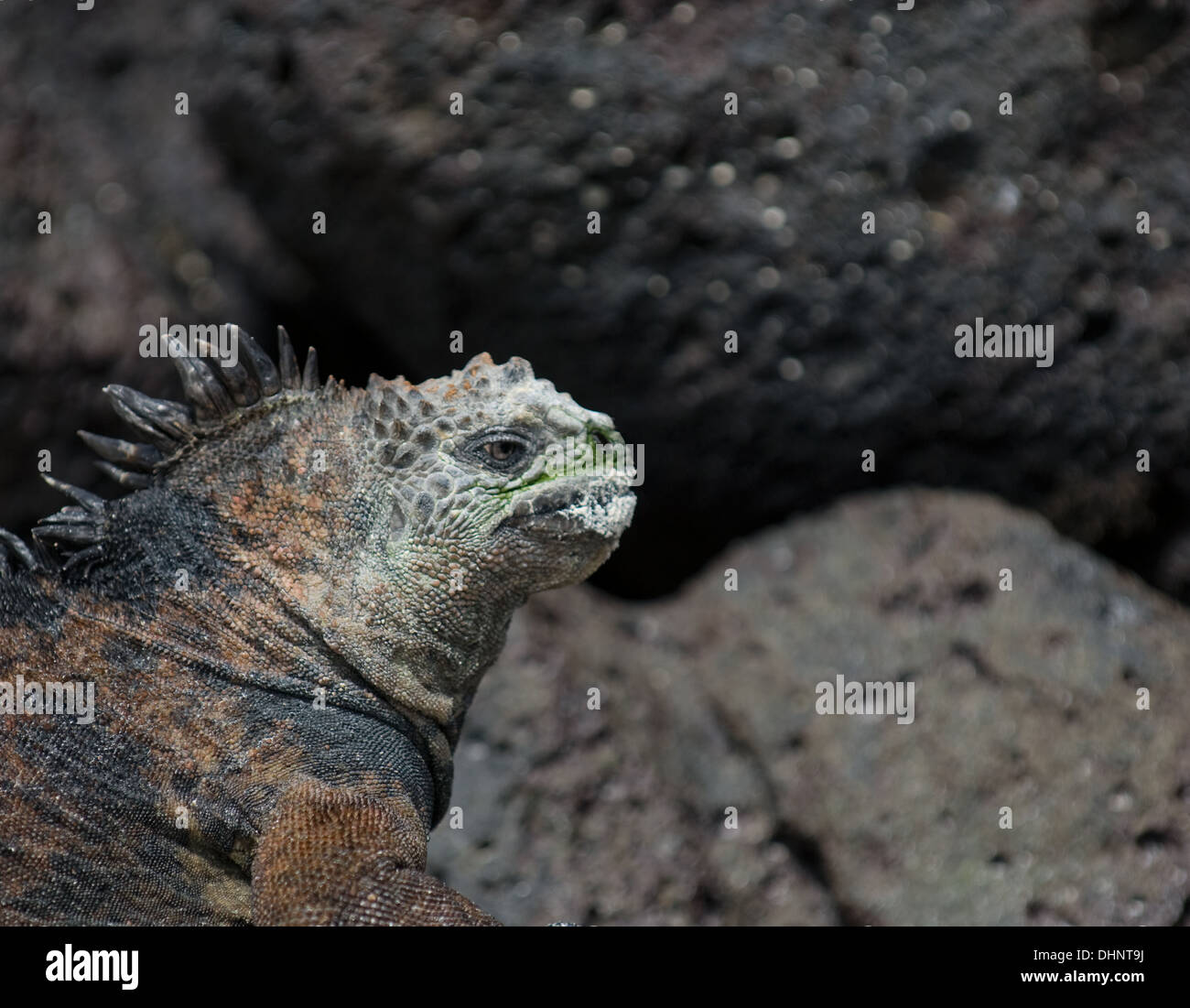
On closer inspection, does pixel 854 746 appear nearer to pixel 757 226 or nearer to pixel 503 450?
pixel 757 226

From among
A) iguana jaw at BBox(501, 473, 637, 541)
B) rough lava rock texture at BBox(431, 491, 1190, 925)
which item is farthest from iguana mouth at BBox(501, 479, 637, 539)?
rough lava rock texture at BBox(431, 491, 1190, 925)

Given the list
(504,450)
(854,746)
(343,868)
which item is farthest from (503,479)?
(854,746)

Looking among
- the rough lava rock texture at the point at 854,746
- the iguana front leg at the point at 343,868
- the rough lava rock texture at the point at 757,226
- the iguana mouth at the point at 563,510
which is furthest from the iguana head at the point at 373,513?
the rough lava rock texture at the point at 757,226

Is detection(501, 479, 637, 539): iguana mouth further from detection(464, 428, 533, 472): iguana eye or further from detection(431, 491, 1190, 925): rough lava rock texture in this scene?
detection(431, 491, 1190, 925): rough lava rock texture

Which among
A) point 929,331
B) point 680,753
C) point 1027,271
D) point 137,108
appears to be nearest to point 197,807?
point 680,753
